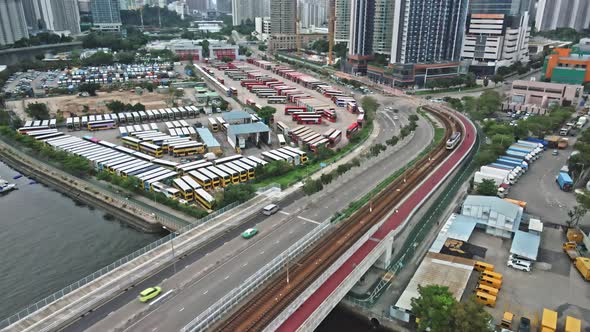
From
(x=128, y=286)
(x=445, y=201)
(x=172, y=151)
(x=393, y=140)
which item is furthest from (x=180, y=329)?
(x=393, y=140)

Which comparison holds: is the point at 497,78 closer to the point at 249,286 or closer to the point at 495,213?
the point at 495,213

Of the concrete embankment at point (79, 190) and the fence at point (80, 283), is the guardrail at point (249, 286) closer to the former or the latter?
the fence at point (80, 283)

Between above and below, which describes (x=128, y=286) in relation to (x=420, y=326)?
above

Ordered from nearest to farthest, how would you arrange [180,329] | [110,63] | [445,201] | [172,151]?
[180,329]
[445,201]
[172,151]
[110,63]

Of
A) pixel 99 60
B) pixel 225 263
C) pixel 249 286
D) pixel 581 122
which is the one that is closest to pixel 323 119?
pixel 581 122

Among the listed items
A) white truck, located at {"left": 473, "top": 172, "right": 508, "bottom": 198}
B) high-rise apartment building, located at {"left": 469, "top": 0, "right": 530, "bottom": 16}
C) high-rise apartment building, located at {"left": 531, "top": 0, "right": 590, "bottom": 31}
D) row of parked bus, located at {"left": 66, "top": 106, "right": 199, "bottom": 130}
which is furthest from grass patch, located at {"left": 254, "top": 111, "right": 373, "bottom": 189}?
high-rise apartment building, located at {"left": 531, "top": 0, "right": 590, "bottom": 31}

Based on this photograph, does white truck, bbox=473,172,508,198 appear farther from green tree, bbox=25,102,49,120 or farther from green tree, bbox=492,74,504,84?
green tree, bbox=25,102,49,120

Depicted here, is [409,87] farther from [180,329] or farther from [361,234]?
[180,329]
